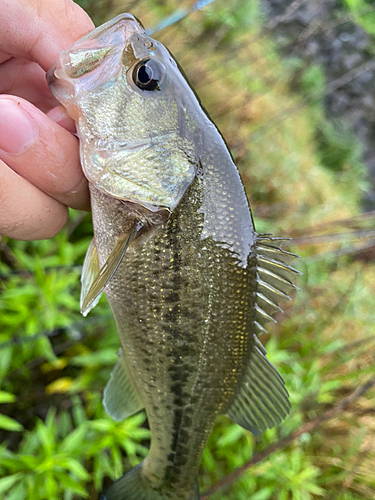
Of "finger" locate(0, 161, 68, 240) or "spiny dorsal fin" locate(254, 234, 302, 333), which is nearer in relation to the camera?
"finger" locate(0, 161, 68, 240)

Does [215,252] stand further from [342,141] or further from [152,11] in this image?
[342,141]

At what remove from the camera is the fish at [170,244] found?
1.06 meters

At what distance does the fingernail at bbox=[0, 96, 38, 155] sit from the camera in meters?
0.98

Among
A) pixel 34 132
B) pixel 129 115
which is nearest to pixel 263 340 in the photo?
pixel 129 115

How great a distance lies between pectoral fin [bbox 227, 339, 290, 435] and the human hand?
2.98 ft

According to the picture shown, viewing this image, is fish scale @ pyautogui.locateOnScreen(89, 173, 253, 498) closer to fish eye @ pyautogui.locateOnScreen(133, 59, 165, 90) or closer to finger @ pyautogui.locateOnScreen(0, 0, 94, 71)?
fish eye @ pyautogui.locateOnScreen(133, 59, 165, 90)

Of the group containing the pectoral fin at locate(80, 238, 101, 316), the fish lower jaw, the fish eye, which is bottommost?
the pectoral fin at locate(80, 238, 101, 316)

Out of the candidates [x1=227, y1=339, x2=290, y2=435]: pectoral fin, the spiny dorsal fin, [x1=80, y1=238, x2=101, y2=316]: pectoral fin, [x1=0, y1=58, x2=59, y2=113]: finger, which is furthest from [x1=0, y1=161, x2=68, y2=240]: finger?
[x1=227, y1=339, x2=290, y2=435]: pectoral fin

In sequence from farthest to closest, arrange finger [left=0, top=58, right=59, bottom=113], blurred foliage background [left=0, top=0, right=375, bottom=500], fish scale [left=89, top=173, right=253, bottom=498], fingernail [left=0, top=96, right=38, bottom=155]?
blurred foliage background [left=0, top=0, right=375, bottom=500] → finger [left=0, top=58, right=59, bottom=113] → fish scale [left=89, top=173, right=253, bottom=498] → fingernail [left=0, top=96, right=38, bottom=155]

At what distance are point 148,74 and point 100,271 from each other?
0.64 meters

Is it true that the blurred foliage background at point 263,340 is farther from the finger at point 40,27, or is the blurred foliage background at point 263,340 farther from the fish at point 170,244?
the finger at point 40,27

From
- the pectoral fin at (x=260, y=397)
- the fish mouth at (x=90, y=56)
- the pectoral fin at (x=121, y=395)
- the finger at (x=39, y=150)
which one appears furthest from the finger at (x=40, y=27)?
the pectoral fin at (x=260, y=397)

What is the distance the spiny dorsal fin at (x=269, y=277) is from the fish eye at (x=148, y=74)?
24.0 inches

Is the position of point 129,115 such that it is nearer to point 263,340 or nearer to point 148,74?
point 148,74
